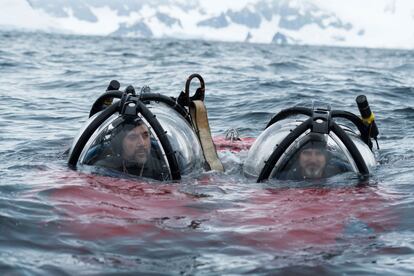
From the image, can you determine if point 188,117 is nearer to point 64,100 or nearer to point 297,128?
point 297,128

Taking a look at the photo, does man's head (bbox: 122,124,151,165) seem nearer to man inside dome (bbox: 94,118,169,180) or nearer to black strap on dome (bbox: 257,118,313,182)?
man inside dome (bbox: 94,118,169,180)

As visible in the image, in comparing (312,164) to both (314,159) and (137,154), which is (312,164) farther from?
→ (137,154)

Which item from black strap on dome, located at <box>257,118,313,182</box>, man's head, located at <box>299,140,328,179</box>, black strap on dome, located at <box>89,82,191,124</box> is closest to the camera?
black strap on dome, located at <box>257,118,313,182</box>

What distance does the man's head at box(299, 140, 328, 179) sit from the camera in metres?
8.20

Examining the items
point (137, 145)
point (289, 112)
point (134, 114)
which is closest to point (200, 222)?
point (137, 145)

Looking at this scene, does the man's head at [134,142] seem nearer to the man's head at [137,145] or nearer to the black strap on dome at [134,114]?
the man's head at [137,145]

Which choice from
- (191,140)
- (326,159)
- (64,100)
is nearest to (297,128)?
(326,159)

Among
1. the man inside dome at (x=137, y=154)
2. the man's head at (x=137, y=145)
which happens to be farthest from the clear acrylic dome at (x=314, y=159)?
the man's head at (x=137, y=145)

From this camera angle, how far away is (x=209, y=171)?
9.11m

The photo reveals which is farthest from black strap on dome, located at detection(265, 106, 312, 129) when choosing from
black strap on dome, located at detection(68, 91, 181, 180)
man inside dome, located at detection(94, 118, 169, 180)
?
man inside dome, located at detection(94, 118, 169, 180)

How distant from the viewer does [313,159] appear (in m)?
8.27

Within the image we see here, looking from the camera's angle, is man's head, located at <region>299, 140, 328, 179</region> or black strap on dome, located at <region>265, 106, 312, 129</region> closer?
man's head, located at <region>299, 140, 328, 179</region>

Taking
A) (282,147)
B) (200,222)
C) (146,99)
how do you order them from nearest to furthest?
(200,222), (282,147), (146,99)

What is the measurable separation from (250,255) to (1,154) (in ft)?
19.5
